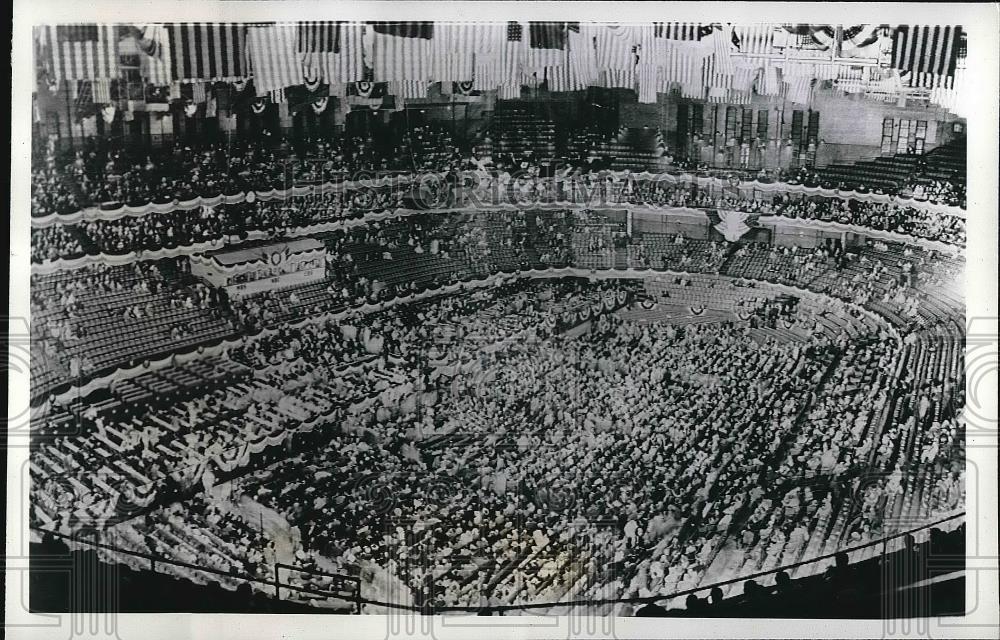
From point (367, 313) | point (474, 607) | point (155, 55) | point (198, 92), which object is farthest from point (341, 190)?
point (474, 607)

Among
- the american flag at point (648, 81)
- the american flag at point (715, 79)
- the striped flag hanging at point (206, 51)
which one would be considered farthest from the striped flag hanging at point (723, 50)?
the striped flag hanging at point (206, 51)

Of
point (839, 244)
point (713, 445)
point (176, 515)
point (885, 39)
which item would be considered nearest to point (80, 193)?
point (176, 515)

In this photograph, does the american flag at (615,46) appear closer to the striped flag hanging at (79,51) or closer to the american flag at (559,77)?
the american flag at (559,77)

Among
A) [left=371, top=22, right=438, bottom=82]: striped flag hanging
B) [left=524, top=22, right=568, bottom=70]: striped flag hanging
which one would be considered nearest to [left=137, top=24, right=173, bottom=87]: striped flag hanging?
[left=371, top=22, right=438, bottom=82]: striped flag hanging

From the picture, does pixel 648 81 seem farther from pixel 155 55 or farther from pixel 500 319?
pixel 155 55

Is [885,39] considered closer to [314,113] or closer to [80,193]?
[314,113]

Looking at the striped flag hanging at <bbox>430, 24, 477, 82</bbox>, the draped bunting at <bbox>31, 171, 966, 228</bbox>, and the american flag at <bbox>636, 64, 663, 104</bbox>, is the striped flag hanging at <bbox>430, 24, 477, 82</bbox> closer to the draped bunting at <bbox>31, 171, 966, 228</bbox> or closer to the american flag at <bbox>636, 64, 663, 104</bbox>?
the draped bunting at <bbox>31, 171, 966, 228</bbox>

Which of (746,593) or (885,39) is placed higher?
(885,39)

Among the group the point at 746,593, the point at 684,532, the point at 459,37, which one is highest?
the point at 459,37
